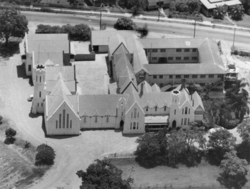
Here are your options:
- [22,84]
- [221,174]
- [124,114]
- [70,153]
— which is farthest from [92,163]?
[22,84]

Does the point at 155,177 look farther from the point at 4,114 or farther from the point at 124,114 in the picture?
the point at 4,114

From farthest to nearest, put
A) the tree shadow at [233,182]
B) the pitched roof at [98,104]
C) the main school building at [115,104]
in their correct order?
the pitched roof at [98,104], the main school building at [115,104], the tree shadow at [233,182]

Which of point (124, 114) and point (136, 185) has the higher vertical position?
point (124, 114)

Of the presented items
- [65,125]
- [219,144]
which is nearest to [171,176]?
[219,144]

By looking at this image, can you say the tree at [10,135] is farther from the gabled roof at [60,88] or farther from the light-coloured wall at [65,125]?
the gabled roof at [60,88]

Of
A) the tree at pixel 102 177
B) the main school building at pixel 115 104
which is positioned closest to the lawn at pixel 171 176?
the tree at pixel 102 177

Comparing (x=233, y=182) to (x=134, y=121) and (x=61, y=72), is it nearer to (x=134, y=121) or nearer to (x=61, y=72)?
(x=134, y=121)

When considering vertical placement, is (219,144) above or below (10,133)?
below
